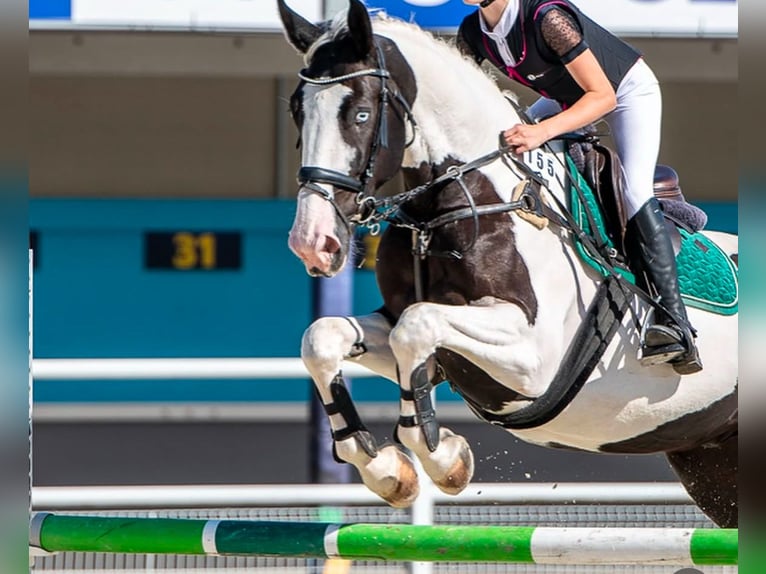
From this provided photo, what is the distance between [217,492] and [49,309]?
18.9 ft

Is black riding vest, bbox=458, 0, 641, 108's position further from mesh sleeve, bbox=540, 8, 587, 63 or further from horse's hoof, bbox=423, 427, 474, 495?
horse's hoof, bbox=423, 427, 474, 495

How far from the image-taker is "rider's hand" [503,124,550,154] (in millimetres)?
2967

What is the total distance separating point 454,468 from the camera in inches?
113

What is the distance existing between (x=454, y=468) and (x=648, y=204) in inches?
32.6

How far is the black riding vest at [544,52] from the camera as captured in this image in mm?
2913

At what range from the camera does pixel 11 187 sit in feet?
4.69

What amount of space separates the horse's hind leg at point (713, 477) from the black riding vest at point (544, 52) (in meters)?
1.19

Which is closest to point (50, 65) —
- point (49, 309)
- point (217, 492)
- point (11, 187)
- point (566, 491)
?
point (49, 309)

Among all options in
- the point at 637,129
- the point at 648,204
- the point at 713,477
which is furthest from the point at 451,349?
the point at 713,477

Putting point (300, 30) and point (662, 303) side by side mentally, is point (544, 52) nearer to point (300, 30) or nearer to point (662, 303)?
point (300, 30)

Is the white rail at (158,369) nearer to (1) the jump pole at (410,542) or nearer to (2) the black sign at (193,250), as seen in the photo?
(1) the jump pole at (410,542)

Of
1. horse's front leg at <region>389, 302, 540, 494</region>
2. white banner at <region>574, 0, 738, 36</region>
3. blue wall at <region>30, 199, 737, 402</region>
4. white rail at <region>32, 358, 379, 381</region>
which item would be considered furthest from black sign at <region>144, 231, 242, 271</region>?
horse's front leg at <region>389, 302, 540, 494</region>

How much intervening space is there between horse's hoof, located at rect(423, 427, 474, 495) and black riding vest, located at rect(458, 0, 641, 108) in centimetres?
88

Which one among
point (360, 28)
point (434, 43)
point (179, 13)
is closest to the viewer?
point (360, 28)
